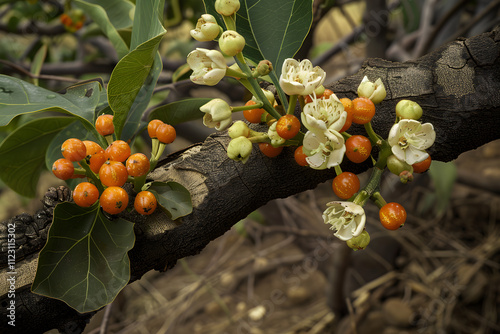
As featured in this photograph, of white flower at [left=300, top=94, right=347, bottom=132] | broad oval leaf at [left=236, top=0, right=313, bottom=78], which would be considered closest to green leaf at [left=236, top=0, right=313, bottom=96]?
broad oval leaf at [left=236, top=0, right=313, bottom=78]

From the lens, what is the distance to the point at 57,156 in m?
0.75

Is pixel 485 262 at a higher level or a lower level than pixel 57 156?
lower

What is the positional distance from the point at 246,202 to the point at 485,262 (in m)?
1.62

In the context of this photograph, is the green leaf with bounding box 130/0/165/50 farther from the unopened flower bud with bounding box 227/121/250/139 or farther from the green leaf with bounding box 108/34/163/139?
the unopened flower bud with bounding box 227/121/250/139

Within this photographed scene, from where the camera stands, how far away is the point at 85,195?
55 centimetres

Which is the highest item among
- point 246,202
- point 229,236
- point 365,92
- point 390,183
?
point 365,92

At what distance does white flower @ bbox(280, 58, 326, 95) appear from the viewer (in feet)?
1.67

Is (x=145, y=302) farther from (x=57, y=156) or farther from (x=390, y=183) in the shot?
(x=57, y=156)

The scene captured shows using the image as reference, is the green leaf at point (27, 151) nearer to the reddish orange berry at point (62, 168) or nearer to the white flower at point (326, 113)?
the reddish orange berry at point (62, 168)

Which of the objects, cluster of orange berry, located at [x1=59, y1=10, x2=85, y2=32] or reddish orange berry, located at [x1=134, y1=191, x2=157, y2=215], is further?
cluster of orange berry, located at [x1=59, y1=10, x2=85, y2=32]

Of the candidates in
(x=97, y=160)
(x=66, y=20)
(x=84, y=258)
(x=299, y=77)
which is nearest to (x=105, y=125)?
(x=97, y=160)

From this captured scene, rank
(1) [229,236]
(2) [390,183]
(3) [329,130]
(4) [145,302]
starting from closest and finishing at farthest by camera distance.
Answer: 1. (3) [329,130]
2. (2) [390,183]
3. (4) [145,302]
4. (1) [229,236]

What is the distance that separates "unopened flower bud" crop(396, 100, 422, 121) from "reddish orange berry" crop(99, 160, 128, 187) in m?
0.39

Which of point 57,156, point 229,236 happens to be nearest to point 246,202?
point 57,156
